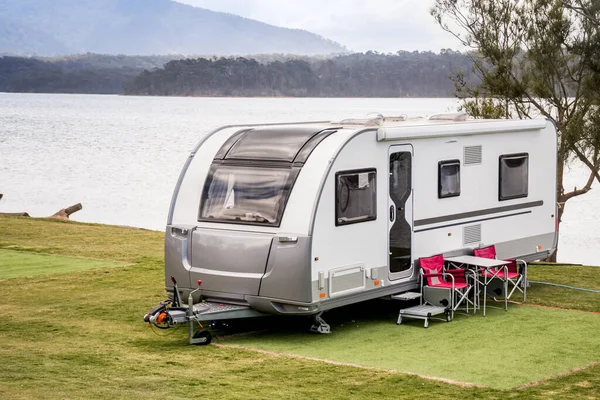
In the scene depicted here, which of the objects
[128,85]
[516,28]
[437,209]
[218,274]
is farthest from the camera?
[128,85]

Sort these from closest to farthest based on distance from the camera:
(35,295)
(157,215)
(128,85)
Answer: (35,295)
(157,215)
(128,85)

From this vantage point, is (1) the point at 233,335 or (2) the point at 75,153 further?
(2) the point at 75,153

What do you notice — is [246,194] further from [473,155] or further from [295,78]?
[295,78]

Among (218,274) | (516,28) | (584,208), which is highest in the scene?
(516,28)

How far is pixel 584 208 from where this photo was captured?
3778cm

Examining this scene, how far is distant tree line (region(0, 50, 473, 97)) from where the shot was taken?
190ft

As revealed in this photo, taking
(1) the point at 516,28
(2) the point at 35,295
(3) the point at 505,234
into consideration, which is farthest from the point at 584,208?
(2) the point at 35,295

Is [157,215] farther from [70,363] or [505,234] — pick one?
[70,363]

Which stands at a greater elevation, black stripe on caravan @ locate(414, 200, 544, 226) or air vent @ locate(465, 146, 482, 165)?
air vent @ locate(465, 146, 482, 165)

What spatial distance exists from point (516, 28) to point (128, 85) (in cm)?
9753

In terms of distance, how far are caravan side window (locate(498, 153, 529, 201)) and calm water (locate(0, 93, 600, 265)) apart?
8740 mm

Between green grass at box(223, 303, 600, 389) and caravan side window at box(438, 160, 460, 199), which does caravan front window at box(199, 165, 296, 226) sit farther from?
caravan side window at box(438, 160, 460, 199)

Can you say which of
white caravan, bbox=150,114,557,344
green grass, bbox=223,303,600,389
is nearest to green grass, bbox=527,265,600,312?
green grass, bbox=223,303,600,389

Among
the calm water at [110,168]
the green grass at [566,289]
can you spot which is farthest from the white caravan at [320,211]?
the calm water at [110,168]
